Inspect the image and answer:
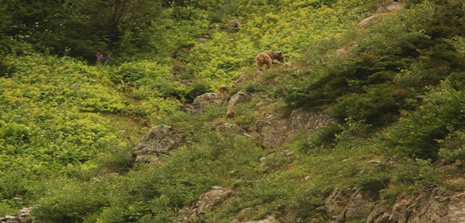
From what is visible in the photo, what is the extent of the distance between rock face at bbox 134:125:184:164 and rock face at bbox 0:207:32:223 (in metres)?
2.60

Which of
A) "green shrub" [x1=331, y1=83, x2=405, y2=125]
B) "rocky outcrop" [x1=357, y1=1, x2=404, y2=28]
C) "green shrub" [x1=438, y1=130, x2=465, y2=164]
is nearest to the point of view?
"green shrub" [x1=438, y1=130, x2=465, y2=164]

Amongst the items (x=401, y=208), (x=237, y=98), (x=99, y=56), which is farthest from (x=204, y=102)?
(x=401, y=208)

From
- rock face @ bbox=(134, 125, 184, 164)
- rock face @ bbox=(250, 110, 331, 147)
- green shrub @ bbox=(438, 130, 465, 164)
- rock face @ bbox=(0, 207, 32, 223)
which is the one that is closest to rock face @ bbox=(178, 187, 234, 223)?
rock face @ bbox=(250, 110, 331, 147)

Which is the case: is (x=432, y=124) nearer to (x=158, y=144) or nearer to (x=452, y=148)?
(x=452, y=148)

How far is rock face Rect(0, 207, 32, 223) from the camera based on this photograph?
39.1 feet

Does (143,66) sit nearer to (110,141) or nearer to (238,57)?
(238,57)

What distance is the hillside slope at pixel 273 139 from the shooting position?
8312mm

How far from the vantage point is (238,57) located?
22344mm

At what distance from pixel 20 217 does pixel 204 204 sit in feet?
13.3

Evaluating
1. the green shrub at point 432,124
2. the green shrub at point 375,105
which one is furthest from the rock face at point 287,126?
the green shrub at point 432,124

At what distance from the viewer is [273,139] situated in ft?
41.0

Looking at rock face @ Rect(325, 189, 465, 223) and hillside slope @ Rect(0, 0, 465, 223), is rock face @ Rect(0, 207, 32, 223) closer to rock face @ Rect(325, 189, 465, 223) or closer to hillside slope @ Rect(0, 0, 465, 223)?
hillside slope @ Rect(0, 0, 465, 223)

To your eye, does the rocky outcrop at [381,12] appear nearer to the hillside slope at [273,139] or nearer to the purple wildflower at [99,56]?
the hillside slope at [273,139]

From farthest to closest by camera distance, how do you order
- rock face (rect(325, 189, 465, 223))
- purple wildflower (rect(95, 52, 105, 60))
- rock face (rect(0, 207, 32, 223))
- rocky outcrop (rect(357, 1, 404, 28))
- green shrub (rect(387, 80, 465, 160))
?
purple wildflower (rect(95, 52, 105, 60))
rocky outcrop (rect(357, 1, 404, 28))
rock face (rect(0, 207, 32, 223))
green shrub (rect(387, 80, 465, 160))
rock face (rect(325, 189, 465, 223))
